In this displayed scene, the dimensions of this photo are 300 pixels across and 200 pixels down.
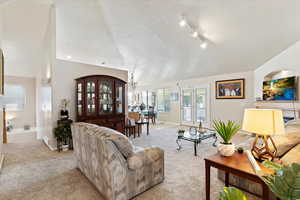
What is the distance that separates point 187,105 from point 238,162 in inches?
221

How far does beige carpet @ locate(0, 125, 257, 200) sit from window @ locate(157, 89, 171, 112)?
4.45 meters

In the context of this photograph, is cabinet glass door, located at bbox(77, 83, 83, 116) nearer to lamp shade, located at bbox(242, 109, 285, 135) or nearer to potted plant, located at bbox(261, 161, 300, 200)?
lamp shade, located at bbox(242, 109, 285, 135)

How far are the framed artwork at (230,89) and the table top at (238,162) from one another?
421 centimetres

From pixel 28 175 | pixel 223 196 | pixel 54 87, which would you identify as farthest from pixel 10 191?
pixel 223 196

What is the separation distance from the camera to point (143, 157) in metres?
1.95

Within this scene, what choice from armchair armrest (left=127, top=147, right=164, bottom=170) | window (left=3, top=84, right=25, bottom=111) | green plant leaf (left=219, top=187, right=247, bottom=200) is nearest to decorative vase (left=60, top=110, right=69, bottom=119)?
armchair armrest (left=127, top=147, right=164, bottom=170)

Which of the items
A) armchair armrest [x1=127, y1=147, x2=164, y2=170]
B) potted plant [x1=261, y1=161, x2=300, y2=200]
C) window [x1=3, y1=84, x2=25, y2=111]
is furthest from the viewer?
window [x1=3, y1=84, x2=25, y2=111]

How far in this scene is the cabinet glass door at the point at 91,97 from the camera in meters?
4.09

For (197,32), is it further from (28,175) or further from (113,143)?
(28,175)

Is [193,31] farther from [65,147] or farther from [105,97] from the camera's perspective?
[65,147]

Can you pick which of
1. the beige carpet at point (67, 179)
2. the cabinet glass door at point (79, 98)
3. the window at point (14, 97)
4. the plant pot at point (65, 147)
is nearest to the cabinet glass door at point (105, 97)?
the cabinet glass door at point (79, 98)

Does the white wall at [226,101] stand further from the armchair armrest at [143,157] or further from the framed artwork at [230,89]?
the armchair armrest at [143,157]

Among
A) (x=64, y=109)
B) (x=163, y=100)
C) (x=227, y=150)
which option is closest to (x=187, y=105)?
(x=163, y=100)

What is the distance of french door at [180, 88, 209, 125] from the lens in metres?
6.50
